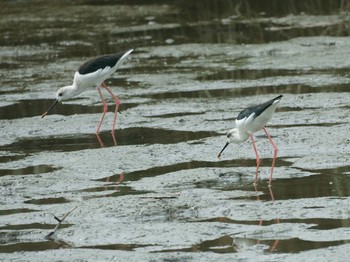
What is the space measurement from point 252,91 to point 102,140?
8.76ft

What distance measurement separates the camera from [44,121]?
12.3 meters

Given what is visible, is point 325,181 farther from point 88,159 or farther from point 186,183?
point 88,159

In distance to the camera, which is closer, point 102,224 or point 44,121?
point 102,224

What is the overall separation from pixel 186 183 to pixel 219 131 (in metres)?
2.31

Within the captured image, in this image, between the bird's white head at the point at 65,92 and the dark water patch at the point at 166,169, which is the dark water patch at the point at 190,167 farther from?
the bird's white head at the point at 65,92

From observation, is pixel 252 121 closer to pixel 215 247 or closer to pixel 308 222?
pixel 308 222

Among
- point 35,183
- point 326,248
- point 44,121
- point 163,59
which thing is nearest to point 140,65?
point 163,59

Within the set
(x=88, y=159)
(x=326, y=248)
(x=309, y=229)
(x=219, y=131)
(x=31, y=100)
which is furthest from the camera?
(x=31, y=100)

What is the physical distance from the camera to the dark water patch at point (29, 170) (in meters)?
9.53

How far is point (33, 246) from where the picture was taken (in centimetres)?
708

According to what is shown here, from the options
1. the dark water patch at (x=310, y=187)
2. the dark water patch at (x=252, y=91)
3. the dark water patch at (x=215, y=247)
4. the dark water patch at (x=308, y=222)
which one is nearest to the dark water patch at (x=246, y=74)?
the dark water patch at (x=252, y=91)

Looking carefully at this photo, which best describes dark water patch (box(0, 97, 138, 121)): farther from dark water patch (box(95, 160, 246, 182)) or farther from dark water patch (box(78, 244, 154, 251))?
dark water patch (box(78, 244, 154, 251))

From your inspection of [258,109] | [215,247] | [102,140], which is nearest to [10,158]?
Result: [102,140]

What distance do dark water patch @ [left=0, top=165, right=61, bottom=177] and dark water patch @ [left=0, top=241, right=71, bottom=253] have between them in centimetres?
238
